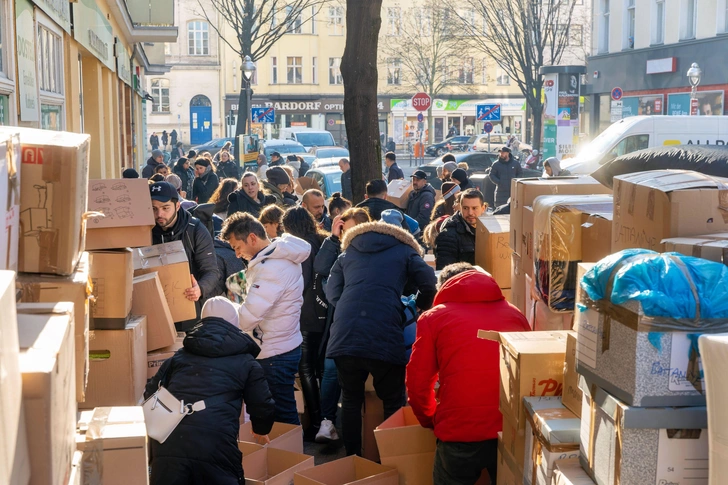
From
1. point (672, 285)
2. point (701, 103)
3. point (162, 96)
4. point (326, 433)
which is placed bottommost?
point (326, 433)

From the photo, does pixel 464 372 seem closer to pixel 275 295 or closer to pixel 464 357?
pixel 464 357

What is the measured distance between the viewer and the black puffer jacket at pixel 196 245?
6.32 m

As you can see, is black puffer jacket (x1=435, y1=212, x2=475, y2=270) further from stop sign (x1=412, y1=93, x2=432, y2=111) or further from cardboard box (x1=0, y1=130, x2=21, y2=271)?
stop sign (x1=412, y1=93, x2=432, y2=111)

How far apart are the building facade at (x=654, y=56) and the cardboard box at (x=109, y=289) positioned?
24.9 m

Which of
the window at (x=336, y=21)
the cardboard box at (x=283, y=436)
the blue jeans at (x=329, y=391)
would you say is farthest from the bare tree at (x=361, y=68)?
the window at (x=336, y=21)

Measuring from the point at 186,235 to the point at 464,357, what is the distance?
263cm

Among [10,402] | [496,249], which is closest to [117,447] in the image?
[10,402]

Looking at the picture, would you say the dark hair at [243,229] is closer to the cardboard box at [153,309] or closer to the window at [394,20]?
the cardboard box at [153,309]

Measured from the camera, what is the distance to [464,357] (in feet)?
14.8

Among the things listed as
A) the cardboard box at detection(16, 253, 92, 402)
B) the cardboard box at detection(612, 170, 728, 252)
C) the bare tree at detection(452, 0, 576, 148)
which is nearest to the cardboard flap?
the cardboard box at detection(16, 253, 92, 402)

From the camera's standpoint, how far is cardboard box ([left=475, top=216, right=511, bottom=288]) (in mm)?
6539

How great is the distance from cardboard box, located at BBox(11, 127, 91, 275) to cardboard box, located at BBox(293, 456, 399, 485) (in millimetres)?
2081

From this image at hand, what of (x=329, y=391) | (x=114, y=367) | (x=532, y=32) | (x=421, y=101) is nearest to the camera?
(x=114, y=367)

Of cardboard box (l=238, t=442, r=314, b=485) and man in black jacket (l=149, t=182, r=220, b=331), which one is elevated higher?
man in black jacket (l=149, t=182, r=220, b=331)
